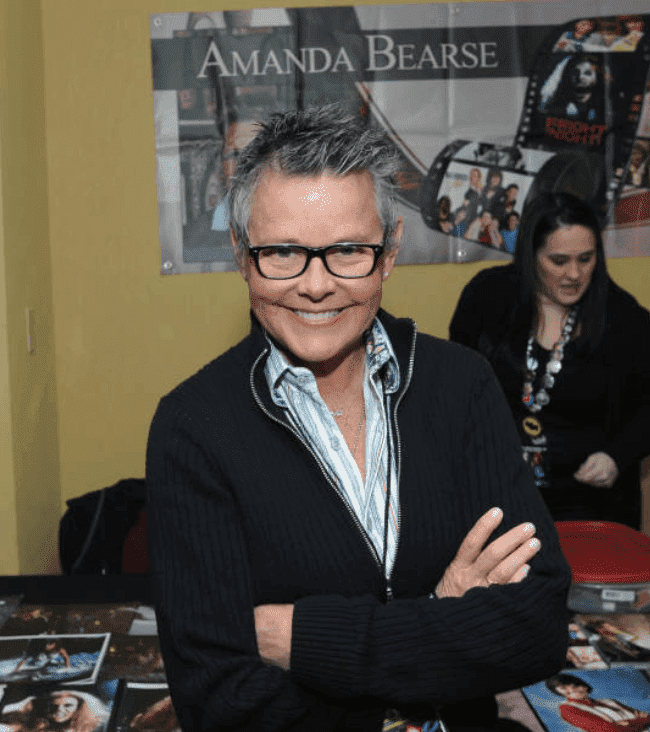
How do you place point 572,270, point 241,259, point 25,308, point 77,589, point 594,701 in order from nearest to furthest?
point 241,259 → point 594,701 → point 77,589 → point 572,270 → point 25,308

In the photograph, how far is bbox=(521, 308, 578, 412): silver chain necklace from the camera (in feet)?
6.70

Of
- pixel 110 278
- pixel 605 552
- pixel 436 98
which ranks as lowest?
pixel 605 552

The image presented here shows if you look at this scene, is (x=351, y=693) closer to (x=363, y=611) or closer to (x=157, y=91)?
(x=363, y=611)

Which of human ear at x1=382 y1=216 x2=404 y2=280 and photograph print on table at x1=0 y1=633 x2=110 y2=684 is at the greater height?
human ear at x1=382 y1=216 x2=404 y2=280

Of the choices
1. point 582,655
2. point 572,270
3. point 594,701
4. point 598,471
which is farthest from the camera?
point 572,270

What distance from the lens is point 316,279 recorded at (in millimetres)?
958

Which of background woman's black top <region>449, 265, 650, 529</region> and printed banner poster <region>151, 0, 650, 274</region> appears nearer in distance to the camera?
background woman's black top <region>449, 265, 650, 529</region>

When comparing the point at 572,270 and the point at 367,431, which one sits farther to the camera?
the point at 572,270

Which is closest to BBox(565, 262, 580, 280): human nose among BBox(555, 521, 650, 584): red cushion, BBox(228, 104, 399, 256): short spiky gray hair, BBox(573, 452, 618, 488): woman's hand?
BBox(573, 452, 618, 488): woman's hand

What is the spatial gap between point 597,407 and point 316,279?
133 cm

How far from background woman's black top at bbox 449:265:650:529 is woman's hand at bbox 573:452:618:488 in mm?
28

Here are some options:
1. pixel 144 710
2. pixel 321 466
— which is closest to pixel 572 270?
pixel 321 466

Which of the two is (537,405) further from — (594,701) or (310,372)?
(310,372)

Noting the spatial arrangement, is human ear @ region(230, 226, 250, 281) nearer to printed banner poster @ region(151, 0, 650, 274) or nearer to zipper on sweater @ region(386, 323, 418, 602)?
zipper on sweater @ region(386, 323, 418, 602)
